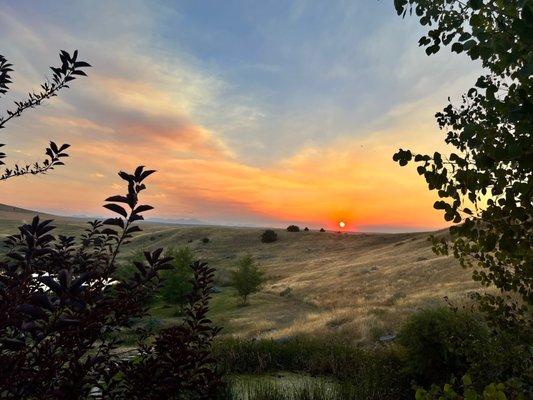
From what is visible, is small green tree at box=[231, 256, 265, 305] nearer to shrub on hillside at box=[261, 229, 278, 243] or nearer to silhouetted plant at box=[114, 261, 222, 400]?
silhouetted plant at box=[114, 261, 222, 400]

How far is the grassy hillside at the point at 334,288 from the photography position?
62.4 ft

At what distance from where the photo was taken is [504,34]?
7.46ft

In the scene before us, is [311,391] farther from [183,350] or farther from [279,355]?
[183,350]

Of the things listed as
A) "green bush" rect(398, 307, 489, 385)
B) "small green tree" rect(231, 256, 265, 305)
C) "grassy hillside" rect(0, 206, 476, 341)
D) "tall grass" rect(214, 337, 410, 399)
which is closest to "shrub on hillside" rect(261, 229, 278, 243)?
"grassy hillside" rect(0, 206, 476, 341)

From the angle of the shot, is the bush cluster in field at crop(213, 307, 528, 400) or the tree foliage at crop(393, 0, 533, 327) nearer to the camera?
the tree foliage at crop(393, 0, 533, 327)

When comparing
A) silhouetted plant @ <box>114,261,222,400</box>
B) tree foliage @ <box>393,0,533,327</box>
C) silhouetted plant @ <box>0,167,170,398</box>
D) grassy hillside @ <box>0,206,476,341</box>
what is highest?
tree foliage @ <box>393,0,533,327</box>

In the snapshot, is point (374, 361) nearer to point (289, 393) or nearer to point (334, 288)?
point (289, 393)

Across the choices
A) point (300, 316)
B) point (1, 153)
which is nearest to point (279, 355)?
point (1, 153)

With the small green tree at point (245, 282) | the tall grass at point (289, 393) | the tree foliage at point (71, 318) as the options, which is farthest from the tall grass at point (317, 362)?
the small green tree at point (245, 282)

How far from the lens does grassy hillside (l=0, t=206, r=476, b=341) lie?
19.0 meters

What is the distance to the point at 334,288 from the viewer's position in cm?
3416

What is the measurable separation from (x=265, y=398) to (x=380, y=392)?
2.91 metres

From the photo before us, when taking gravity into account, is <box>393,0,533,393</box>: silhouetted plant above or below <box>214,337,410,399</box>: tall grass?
above

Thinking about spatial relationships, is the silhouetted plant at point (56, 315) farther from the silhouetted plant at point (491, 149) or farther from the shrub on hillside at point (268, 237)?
the shrub on hillside at point (268, 237)
